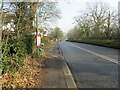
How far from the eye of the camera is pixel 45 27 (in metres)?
21.4

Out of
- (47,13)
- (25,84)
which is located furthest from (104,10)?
(25,84)

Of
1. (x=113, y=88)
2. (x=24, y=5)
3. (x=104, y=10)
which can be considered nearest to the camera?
(x=113, y=88)

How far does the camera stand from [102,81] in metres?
4.31

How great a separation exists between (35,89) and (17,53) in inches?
82.4

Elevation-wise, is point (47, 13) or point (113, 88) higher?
point (47, 13)

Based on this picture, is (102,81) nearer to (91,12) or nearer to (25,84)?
(25,84)

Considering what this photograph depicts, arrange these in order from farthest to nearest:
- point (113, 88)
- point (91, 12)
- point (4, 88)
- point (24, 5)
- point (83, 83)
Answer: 1. point (91, 12)
2. point (24, 5)
3. point (83, 83)
4. point (113, 88)
5. point (4, 88)

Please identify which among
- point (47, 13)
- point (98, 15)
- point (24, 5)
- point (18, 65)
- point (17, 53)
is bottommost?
point (18, 65)

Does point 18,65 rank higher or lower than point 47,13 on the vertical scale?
lower

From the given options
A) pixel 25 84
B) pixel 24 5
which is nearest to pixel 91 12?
pixel 24 5

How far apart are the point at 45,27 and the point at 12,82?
1818cm

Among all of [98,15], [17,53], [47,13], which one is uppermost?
[98,15]

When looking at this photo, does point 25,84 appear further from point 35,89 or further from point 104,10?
point 104,10

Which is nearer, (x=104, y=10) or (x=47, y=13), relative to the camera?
(x=47, y=13)
